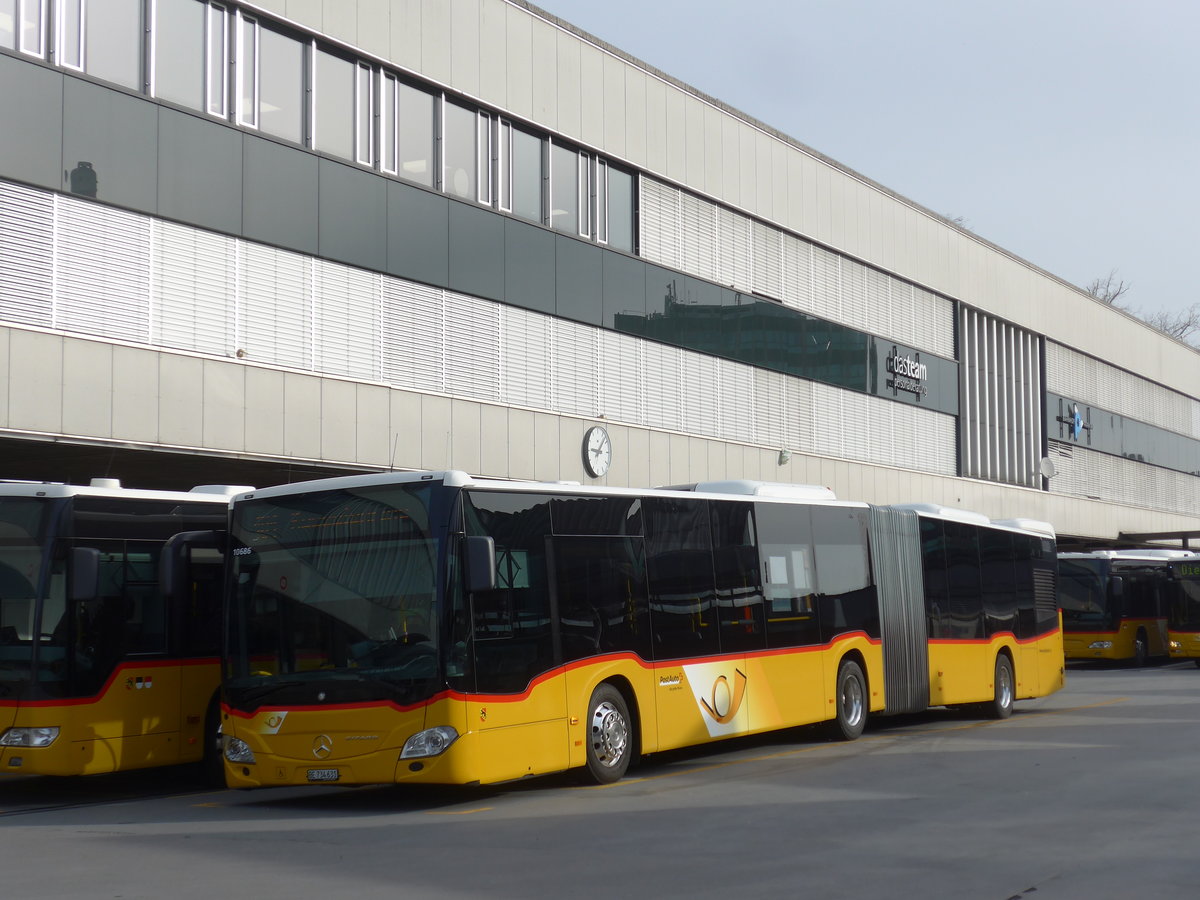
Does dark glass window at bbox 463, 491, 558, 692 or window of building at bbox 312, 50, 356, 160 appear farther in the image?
window of building at bbox 312, 50, 356, 160

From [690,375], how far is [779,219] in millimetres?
5445

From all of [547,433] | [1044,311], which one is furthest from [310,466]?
[1044,311]

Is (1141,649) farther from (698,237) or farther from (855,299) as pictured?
(698,237)

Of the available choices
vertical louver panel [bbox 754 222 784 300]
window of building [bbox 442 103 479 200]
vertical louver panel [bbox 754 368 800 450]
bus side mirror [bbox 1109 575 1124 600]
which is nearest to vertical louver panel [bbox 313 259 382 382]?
window of building [bbox 442 103 479 200]

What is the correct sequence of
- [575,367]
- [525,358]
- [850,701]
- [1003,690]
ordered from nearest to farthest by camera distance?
1. [850,701]
2. [1003,690]
3. [525,358]
4. [575,367]

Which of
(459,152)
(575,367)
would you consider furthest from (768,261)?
(459,152)

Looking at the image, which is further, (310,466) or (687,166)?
(687,166)

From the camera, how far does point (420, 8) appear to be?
78.5 feet

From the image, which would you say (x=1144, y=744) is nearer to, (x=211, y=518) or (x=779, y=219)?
(x=211, y=518)

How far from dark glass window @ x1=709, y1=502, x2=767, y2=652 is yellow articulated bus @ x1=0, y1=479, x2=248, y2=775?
16.9 ft

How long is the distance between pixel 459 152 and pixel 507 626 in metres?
Answer: 14.3

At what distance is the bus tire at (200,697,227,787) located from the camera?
45.9 ft

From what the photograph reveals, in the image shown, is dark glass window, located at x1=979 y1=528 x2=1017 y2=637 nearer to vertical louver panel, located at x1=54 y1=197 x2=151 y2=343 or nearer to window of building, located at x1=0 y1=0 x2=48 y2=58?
vertical louver panel, located at x1=54 y1=197 x2=151 y2=343

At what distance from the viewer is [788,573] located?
16922 millimetres
